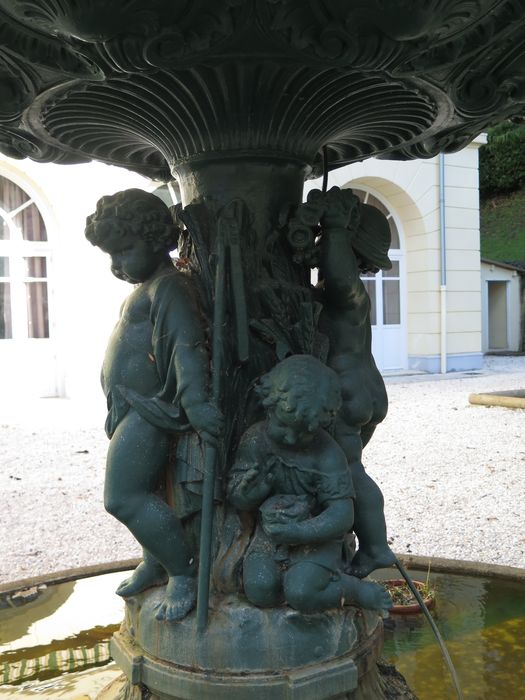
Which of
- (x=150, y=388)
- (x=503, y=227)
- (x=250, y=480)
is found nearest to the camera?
(x=250, y=480)

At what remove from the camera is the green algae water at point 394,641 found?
2.81 metres

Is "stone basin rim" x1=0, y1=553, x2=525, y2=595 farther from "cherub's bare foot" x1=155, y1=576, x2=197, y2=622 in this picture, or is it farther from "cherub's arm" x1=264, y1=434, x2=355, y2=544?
"cherub's arm" x1=264, y1=434, x2=355, y2=544

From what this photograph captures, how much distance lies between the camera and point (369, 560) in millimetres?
2473

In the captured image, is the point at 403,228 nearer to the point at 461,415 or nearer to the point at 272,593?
the point at 461,415

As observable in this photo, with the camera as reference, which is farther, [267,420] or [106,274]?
[106,274]

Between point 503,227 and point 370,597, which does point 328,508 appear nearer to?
point 370,597

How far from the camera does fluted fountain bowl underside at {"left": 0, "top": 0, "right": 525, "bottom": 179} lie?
170 cm

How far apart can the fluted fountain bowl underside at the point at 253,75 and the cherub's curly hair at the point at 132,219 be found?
21cm

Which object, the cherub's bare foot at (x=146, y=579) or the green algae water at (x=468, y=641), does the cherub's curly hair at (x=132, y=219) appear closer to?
the cherub's bare foot at (x=146, y=579)

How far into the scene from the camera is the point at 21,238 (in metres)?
12.4

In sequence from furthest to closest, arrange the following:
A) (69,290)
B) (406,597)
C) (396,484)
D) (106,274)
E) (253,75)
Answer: (69,290) < (106,274) < (396,484) < (406,597) < (253,75)

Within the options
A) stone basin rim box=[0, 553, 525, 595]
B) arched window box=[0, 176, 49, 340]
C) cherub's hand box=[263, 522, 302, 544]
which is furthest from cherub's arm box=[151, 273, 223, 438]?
arched window box=[0, 176, 49, 340]

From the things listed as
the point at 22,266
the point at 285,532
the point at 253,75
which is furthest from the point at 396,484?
the point at 22,266

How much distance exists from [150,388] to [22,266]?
1094cm
